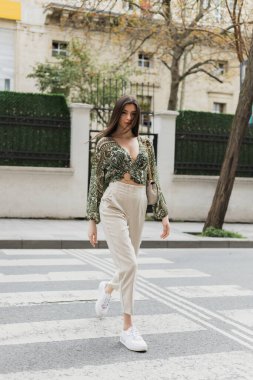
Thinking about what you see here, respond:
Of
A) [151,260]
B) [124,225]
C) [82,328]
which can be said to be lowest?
[151,260]

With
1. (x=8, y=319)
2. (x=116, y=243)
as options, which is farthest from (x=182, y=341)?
(x=8, y=319)

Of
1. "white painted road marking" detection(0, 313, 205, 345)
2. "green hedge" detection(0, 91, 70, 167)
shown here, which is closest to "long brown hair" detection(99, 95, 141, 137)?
"white painted road marking" detection(0, 313, 205, 345)

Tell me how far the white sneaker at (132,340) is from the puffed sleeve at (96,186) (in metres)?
0.96

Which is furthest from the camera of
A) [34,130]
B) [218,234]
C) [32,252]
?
[34,130]

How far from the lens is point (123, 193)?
483cm

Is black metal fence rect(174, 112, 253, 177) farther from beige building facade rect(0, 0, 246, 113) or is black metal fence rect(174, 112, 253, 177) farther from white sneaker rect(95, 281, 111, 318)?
beige building facade rect(0, 0, 246, 113)

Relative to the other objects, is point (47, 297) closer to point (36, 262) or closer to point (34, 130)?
point (36, 262)

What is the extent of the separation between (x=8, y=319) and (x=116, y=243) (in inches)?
58.3

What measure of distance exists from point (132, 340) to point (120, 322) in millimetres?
859

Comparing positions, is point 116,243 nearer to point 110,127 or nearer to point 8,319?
point 110,127

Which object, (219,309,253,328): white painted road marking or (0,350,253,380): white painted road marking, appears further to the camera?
(219,309,253,328): white painted road marking

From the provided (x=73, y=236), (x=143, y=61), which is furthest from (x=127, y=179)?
(x=143, y=61)

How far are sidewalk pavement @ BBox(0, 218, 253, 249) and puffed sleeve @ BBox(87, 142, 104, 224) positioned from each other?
5.79 m

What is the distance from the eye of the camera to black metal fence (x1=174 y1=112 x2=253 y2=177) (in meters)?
15.8
